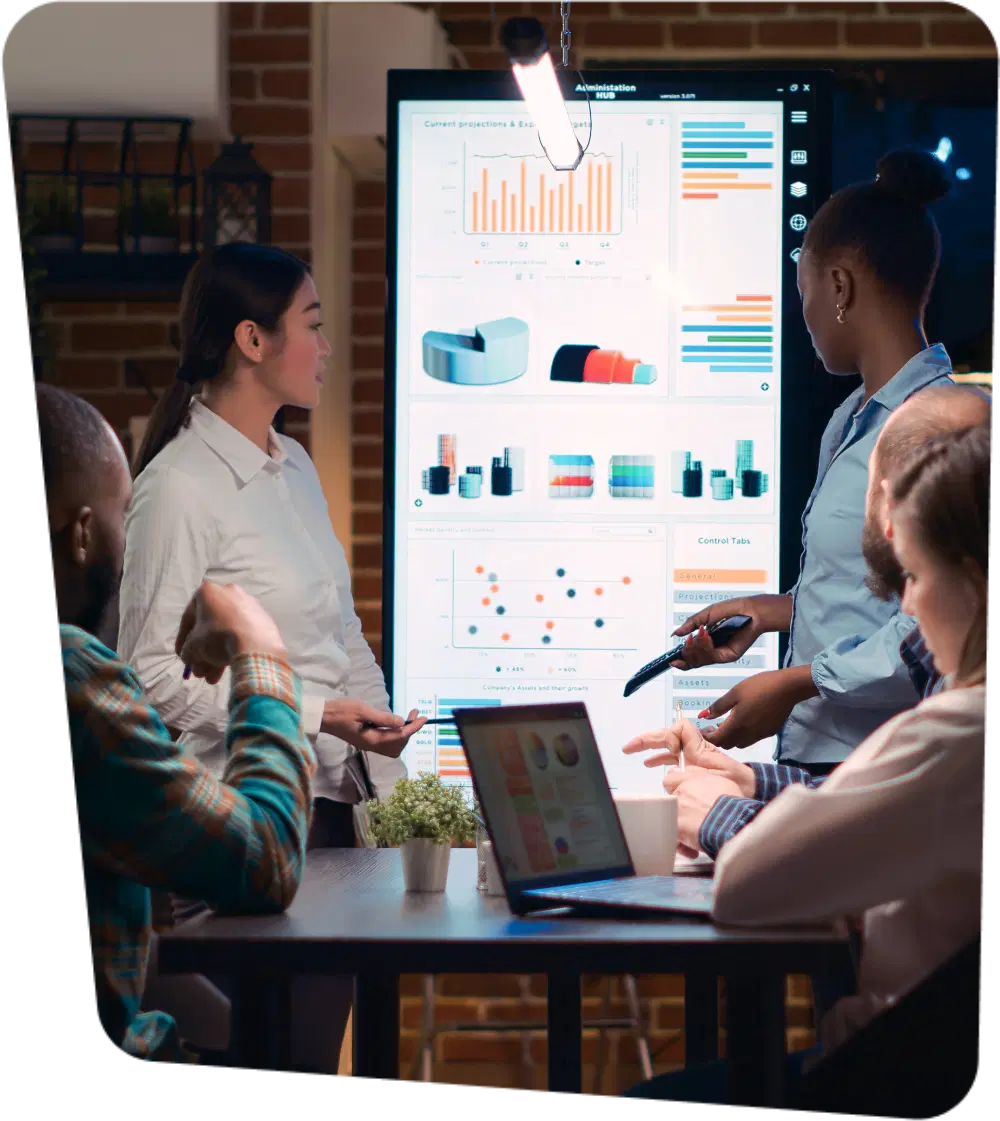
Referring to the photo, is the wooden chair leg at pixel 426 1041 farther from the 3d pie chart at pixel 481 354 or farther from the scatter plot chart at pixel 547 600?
the 3d pie chart at pixel 481 354

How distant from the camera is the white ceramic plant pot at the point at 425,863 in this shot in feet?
5.50

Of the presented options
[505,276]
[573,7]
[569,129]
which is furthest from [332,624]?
[573,7]

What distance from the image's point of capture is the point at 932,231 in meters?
2.12

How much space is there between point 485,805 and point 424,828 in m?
0.16

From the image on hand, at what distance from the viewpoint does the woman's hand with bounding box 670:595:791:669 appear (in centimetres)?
242

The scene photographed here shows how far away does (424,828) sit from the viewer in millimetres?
1672

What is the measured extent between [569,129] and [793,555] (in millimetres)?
824

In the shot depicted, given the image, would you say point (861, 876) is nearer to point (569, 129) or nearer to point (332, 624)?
point (332, 624)

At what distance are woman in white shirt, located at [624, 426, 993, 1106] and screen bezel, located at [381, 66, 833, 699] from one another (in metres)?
0.91

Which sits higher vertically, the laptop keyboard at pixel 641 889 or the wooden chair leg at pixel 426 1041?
the laptop keyboard at pixel 641 889

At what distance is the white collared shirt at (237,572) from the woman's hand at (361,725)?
0.03m

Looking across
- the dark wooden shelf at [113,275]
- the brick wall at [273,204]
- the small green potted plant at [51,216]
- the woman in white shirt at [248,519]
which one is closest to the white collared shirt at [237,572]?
the woman in white shirt at [248,519]

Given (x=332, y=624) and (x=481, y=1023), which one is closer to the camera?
(x=332, y=624)

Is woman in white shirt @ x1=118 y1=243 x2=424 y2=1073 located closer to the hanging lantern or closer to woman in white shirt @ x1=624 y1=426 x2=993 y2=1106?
the hanging lantern
